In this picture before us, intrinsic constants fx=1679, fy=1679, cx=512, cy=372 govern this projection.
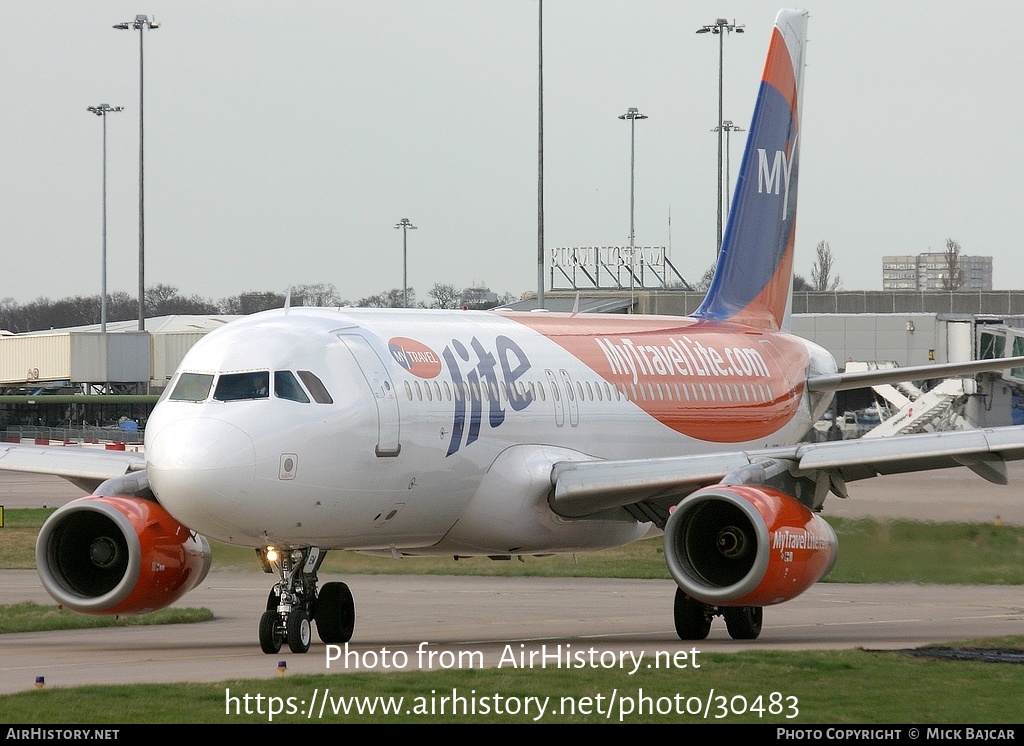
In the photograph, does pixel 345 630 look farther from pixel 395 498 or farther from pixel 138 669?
pixel 138 669

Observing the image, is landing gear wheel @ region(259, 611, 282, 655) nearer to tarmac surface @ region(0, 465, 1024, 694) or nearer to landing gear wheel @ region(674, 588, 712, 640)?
tarmac surface @ region(0, 465, 1024, 694)

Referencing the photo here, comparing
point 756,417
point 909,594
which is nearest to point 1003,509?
point 909,594

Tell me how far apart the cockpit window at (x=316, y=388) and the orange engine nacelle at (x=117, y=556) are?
261 centimetres

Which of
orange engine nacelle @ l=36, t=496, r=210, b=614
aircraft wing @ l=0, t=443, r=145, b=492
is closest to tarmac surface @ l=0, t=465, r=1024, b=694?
orange engine nacelle @ l=36, t=496, r=210, b=614

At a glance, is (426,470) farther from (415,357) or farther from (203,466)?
(203,466)

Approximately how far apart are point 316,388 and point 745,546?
203 inches

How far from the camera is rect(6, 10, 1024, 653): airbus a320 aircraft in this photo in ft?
56.6

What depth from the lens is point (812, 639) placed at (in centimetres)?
2036

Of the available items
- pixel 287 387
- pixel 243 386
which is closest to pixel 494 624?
pixel 287 387

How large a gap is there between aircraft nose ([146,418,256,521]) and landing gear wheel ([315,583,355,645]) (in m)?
2.98

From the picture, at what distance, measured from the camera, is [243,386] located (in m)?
17.4

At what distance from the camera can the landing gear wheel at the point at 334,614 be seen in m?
19.5

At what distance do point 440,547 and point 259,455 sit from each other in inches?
165
